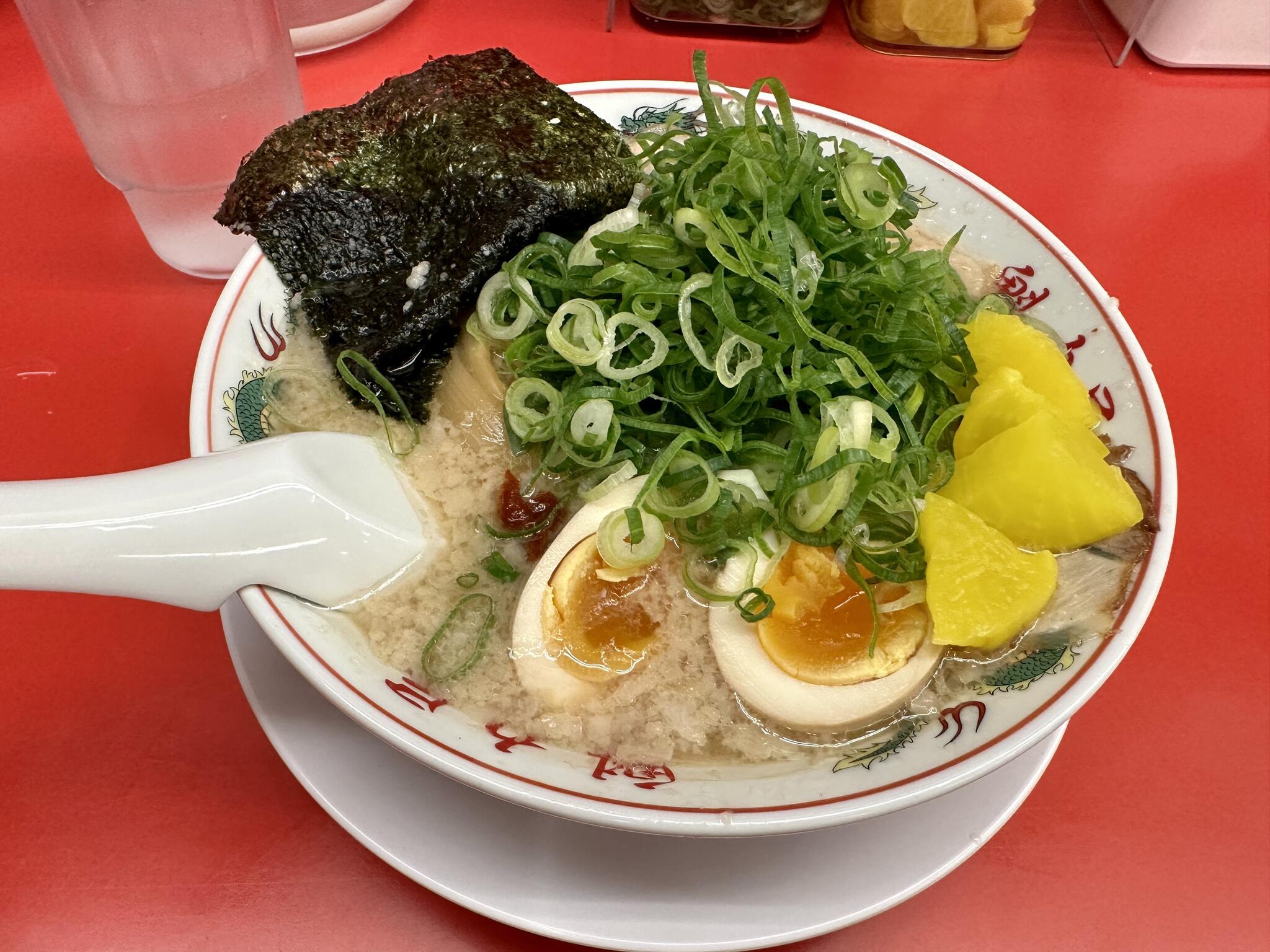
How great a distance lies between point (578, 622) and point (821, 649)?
0.91 ft

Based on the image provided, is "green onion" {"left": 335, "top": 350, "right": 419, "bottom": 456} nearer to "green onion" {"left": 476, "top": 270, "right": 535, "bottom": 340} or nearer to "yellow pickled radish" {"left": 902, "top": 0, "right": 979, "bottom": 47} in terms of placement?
"green onion" {"left": 476, "top": 270, "right": 535, "bottom": 340}

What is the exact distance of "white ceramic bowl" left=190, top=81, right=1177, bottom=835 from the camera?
2.62 ft

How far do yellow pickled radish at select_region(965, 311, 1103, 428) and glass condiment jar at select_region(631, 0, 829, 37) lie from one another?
139 cm

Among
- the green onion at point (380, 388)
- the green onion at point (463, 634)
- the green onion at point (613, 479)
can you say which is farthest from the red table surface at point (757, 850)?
the green onion at point (613, 479)

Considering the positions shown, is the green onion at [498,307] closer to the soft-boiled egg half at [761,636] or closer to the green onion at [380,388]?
the green onion at [380,388]

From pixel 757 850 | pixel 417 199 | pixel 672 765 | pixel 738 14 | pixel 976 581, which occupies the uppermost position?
pixel 417 199

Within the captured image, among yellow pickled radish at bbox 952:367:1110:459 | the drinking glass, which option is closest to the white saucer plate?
yellow pickled radish at bbox 952:367:1110:459

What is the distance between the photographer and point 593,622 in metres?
0.99

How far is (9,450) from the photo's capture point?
4.69 ft

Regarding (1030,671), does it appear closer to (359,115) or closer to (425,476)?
(425,476)

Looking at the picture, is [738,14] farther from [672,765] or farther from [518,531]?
[672,765]

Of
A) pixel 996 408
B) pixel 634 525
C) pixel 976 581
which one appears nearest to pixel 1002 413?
pixel 996 408

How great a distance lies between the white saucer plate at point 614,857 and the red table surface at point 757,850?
0.42 ft

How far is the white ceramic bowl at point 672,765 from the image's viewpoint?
798mm
